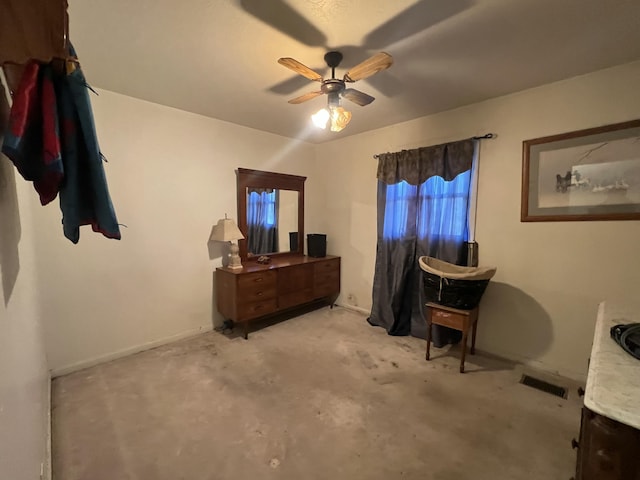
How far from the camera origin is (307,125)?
3.49 metres

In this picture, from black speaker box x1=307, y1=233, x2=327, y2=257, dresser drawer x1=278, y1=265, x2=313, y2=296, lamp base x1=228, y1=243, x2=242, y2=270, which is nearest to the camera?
lamp base x1=228, y1=243, x2=242, y2=270

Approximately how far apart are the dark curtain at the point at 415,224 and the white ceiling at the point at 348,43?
0.67 meters

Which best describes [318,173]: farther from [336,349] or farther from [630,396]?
[630,396]

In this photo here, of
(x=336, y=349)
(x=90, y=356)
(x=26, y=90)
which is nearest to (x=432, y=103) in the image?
(x=336, y=349)

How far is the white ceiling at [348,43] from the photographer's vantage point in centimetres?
154

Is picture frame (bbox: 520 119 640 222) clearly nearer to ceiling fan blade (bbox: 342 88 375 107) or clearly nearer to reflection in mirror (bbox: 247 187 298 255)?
ceiling fan blade (bbox: 342 88 375 107)

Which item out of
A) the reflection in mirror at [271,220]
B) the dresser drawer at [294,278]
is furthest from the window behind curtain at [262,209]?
the dresser drawer at [294,278]

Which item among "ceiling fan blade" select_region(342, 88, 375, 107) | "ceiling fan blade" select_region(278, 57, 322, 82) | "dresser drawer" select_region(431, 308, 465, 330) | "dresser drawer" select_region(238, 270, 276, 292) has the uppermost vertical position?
"ceiling fan blade" select_region(278, 57, 322, 82)

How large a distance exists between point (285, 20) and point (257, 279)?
2.36 metres

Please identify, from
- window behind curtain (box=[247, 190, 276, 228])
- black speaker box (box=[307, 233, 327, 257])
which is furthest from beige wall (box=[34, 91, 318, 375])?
black speaker box (box=[307, 233, 327, 257])

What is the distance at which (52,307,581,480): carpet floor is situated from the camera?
1559 millimetres

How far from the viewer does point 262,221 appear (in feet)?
12.3

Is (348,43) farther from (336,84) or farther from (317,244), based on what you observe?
(317,244)

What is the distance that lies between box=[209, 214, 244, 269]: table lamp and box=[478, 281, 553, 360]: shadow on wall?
2659 mm
